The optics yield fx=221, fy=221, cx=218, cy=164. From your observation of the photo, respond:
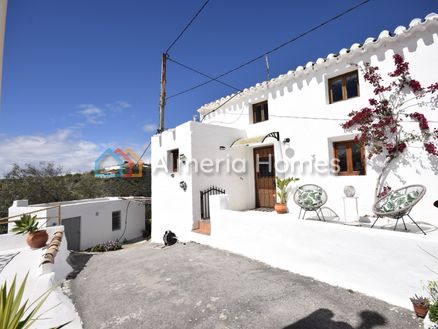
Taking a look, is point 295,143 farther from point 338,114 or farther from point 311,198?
point 311,198

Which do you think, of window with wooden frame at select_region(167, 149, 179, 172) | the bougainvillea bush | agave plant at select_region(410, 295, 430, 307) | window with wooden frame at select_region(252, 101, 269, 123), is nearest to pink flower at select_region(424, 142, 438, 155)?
the bougainvillea bush

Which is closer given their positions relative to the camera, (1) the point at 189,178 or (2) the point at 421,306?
Answer: (2) the point at 421,306

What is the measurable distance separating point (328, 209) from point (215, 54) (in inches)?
453

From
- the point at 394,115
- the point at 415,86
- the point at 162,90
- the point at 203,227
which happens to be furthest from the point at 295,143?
the point at 162,90

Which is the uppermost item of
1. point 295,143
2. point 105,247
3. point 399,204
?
point 295,143

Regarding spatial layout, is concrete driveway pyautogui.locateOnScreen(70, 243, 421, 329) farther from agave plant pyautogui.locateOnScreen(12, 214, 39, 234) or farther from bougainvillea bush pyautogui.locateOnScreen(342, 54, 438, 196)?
bougainvillea bush pyautogui.locateOnScreen(342, 54, 438, 196)

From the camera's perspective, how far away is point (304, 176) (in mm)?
10922

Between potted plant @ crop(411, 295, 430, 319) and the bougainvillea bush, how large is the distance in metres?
4.91

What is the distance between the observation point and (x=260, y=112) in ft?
45.4

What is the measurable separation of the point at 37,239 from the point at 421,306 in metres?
13.5

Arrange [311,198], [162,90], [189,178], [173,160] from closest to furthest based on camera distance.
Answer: [311,198], [189,178], [173,160], [162,90]

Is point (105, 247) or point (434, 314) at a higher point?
point (434, 314)

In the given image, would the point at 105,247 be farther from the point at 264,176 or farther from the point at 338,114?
the point at 338,114

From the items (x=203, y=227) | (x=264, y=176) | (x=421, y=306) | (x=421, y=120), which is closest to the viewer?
(x=421, y=306)
